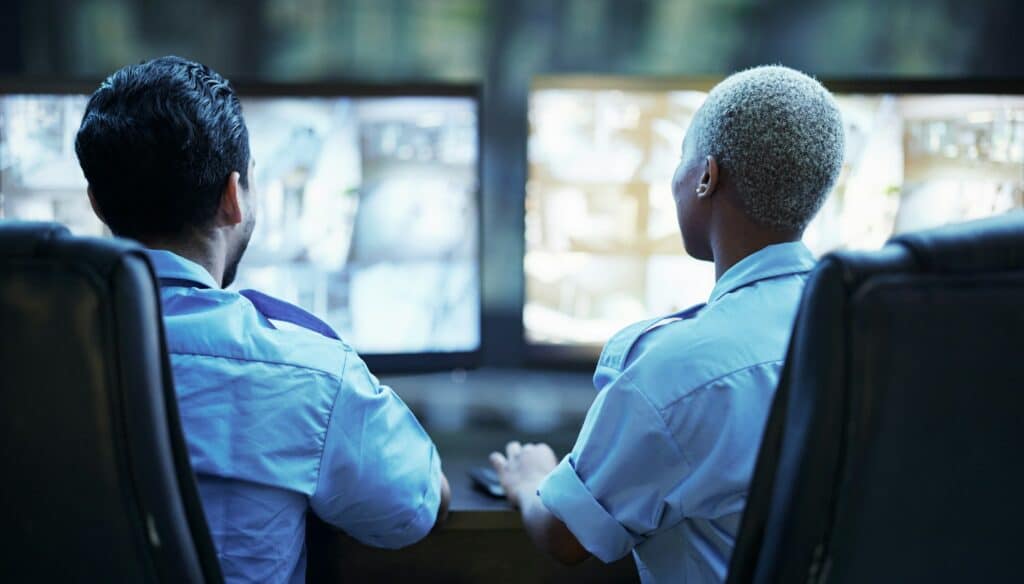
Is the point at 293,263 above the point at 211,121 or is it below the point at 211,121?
below

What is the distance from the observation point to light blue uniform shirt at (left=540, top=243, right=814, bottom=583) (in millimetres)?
1148

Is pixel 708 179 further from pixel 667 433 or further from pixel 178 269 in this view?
pixel 178 269

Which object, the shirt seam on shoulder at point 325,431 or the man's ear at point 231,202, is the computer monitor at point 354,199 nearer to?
the man's ear at point 231,202

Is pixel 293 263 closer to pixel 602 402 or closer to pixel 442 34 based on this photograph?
pixel 442 34

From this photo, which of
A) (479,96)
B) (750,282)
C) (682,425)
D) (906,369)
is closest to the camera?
(906,369)

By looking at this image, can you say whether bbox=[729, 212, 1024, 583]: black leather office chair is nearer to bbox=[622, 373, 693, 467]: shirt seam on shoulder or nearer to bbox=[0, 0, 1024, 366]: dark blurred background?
bbox=[622, 373, 693, 467]: shirt seam on shoulder

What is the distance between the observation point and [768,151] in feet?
4.14

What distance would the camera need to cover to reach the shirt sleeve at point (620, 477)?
117 cm

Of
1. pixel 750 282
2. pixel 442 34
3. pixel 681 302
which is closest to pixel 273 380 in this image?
pixel 750 282

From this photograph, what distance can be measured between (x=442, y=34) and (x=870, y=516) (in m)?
1.71

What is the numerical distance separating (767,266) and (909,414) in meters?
0.51

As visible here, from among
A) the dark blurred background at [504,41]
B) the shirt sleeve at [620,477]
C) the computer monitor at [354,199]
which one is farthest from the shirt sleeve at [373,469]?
the dark blurred background at [504,41]

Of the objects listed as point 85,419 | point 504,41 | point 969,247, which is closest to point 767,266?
point 969,247

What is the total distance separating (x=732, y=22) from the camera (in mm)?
2297
